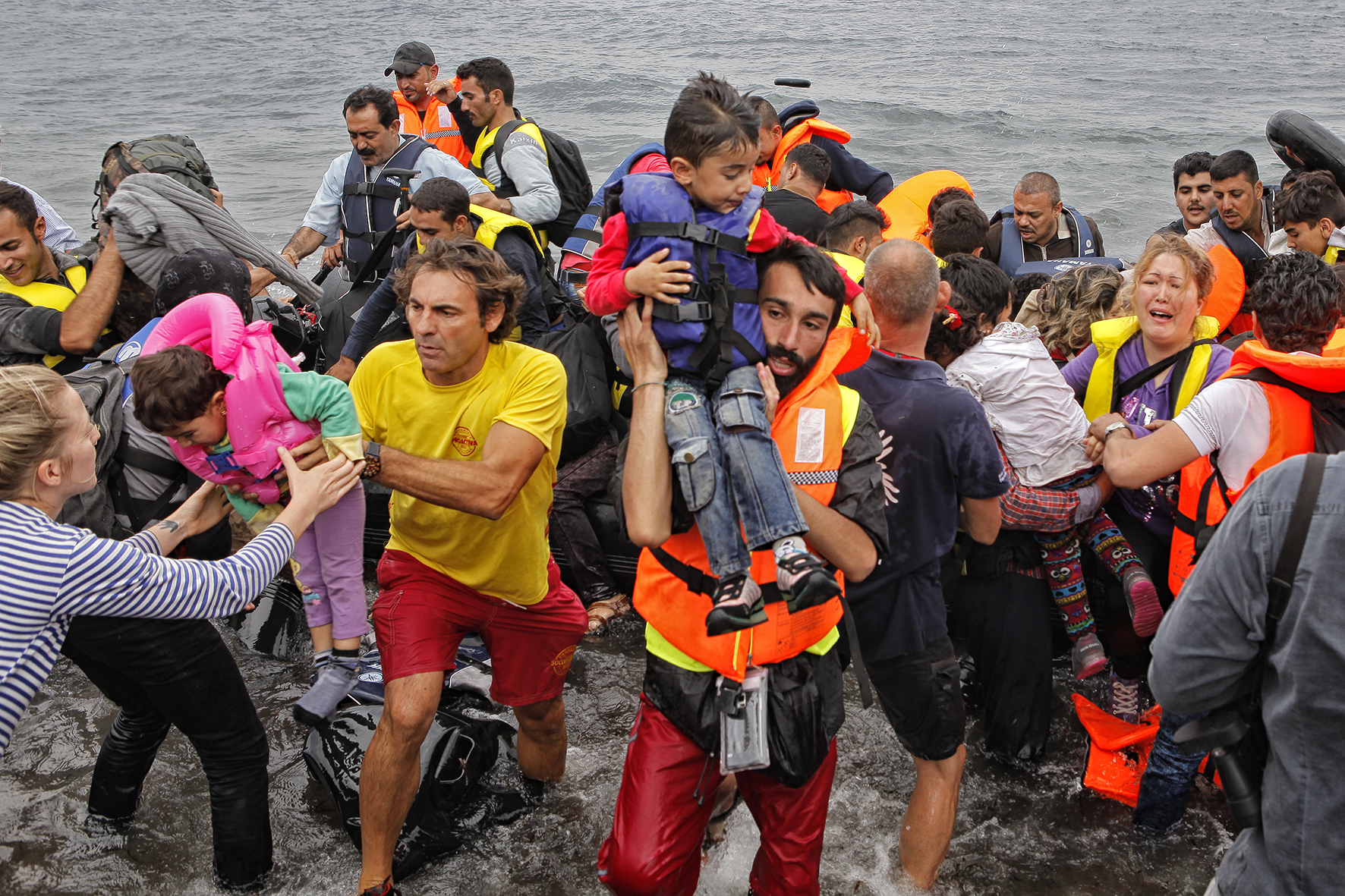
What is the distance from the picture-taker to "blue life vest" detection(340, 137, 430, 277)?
6.46 meters

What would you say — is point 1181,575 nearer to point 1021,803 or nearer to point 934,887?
point 1021,803

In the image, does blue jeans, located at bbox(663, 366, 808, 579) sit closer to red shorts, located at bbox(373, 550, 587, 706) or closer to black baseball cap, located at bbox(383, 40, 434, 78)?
red shorts, located at bbox(373, 550, 587, 706)

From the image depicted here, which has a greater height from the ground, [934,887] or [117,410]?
[117,410]

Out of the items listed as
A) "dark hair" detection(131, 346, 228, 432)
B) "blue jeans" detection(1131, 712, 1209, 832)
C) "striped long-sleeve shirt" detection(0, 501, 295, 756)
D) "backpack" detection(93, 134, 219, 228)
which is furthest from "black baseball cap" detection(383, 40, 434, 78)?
"blue jeans" detection(1131, 712, 1209, 832)

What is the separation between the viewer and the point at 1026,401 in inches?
153

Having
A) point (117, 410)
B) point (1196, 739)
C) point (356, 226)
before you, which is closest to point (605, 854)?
point (1196, 739)

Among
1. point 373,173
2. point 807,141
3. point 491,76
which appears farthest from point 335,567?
point 807,141

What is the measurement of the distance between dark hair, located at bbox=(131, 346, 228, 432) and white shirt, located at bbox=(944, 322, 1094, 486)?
269 cm

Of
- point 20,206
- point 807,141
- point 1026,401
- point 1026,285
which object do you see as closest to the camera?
point 1026,401

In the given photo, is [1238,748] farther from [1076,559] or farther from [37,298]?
[37,298]

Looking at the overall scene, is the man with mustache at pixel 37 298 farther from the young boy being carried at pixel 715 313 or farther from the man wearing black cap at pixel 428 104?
the man wearing black cap at pixel 428 104

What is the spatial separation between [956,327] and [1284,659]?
2136 millimetres

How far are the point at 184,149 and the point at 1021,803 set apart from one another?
19.0ft

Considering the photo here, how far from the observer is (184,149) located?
602cm
